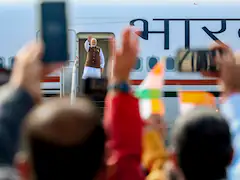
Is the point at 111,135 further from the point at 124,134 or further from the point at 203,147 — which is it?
the point at 203,147

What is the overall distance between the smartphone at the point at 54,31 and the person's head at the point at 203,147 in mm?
502

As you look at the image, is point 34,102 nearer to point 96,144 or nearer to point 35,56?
point 35,56

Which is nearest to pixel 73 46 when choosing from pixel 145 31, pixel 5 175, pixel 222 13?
pixel 145 31

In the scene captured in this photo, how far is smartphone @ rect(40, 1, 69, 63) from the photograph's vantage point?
193cm

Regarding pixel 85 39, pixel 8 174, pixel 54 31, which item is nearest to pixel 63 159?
pixel 8 174

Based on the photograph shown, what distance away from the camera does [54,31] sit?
194cm

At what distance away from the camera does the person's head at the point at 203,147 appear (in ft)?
5.67

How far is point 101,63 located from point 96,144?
876 cm

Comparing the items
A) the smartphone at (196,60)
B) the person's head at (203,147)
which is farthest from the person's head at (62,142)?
the smartphone at (196,60)

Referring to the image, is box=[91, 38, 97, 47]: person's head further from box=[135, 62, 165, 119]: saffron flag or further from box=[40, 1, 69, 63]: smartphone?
box=[40, 1, 69, 63]: smartphone

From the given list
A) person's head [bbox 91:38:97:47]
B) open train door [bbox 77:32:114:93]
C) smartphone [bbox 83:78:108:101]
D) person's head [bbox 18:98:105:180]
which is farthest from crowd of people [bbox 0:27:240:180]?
open train door [bbox 77:32:114:93]

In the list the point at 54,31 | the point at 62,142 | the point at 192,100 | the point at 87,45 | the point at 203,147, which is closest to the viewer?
the point at 62,142

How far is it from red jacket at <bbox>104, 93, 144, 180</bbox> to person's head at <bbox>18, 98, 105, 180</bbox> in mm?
361

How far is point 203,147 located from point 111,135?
365 mm
